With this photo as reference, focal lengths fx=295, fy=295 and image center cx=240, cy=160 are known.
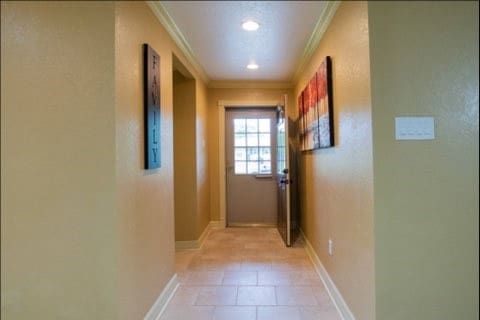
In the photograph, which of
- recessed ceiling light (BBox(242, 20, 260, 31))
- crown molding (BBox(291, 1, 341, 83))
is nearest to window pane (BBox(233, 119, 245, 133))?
crown molding (BBox(291, 1, 341, 83))

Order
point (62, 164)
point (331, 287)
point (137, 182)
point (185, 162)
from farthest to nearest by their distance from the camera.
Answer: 1. point (185, 162)
2. point (331, 287)
3. point (137, 182)
4. point (62, 164)

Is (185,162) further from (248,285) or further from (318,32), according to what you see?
(318,32)

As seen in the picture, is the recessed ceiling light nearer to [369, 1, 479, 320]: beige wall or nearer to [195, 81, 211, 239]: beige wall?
[369, 1, 479, 320]: beige wall

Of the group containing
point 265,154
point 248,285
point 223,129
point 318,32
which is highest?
point 318,32

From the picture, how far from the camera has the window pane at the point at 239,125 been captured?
4414 mm

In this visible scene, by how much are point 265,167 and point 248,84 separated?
4.06 feet

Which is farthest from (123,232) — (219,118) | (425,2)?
(219,118)

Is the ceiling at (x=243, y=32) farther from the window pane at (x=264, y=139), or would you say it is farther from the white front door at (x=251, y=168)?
the window pane at (x=264, y=139)

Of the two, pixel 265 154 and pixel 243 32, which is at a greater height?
pixel 243 32

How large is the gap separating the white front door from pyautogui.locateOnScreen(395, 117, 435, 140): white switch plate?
302cm

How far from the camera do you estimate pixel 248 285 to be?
7.91 ft

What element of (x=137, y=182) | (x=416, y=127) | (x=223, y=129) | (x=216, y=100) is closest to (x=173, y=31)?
(x=137, y=182)

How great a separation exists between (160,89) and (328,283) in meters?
1.93

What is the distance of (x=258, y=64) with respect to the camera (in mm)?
3305
